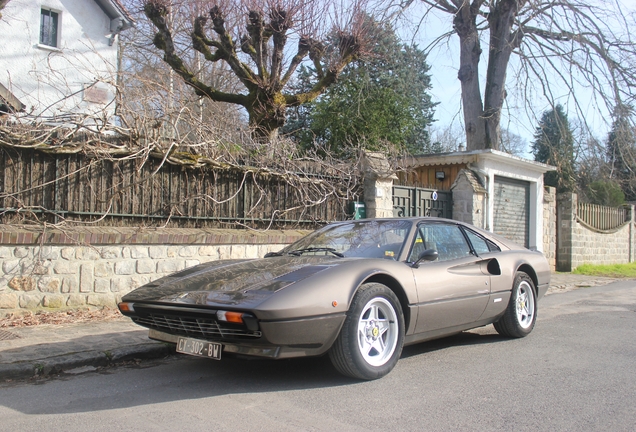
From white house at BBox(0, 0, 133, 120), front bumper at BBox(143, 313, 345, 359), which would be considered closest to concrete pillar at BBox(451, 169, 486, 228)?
front bumper at BBox(143, 313, 345, 359)

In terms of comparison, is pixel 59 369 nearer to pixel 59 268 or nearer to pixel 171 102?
pixel 59 268

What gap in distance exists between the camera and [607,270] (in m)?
17.7

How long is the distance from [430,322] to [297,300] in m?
1.58

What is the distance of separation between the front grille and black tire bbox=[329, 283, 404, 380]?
Result: 71 cm

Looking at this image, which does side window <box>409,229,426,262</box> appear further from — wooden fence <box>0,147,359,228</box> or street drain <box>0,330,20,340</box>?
wooden fence <box>0,147,359,228</box>

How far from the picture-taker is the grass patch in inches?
659

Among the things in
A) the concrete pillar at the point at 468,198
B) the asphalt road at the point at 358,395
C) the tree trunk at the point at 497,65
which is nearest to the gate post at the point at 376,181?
the concrete pillar at the point at 468,198

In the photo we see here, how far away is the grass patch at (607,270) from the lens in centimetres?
1675

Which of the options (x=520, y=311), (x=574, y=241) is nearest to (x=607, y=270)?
(x=574, y=241)

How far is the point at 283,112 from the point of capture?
1221cm

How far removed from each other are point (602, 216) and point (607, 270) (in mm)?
2970

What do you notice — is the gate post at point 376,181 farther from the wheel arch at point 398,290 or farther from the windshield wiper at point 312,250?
the wheel arch at point 398,290

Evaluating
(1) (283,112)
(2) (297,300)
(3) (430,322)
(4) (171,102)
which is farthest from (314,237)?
(1) (283,112)

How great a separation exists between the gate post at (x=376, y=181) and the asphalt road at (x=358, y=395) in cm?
537
